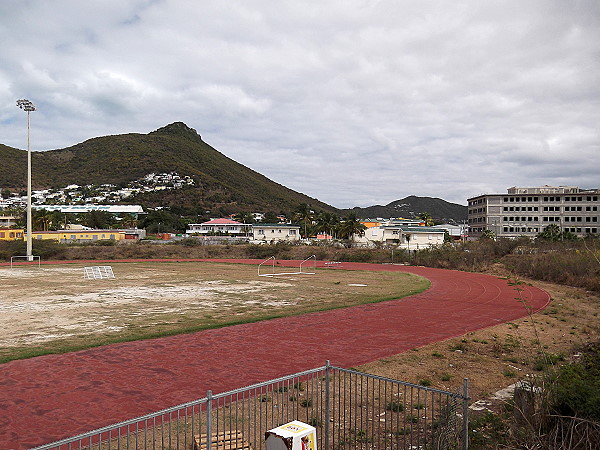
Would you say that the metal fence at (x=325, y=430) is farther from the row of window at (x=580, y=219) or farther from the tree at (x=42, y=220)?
the row of window at (x=580, y=219)

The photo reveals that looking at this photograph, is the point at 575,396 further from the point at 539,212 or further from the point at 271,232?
the point at 539,212

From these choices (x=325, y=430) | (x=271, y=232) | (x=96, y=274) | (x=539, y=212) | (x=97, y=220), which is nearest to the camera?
(x=325, y=430)

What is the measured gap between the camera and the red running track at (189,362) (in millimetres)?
8719

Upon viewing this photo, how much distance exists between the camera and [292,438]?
4914 millimetres

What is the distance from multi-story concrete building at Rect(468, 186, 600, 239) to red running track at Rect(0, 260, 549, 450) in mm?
91858

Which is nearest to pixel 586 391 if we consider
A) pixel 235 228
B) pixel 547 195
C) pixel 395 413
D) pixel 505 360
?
pixel 395 413

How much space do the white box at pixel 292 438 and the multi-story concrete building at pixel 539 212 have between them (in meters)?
105

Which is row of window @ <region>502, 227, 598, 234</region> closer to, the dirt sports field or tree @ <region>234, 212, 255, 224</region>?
tree @ <region>234, 212, 255, 224</region>

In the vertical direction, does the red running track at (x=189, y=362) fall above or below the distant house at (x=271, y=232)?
below

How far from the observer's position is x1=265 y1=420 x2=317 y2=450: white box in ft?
16.1

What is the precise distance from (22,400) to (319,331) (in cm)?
927

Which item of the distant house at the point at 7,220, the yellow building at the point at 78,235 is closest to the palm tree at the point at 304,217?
the yellow building at the point at 78,235

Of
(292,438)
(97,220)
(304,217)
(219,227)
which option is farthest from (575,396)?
(97,220)

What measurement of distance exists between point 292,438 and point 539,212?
368 ft
